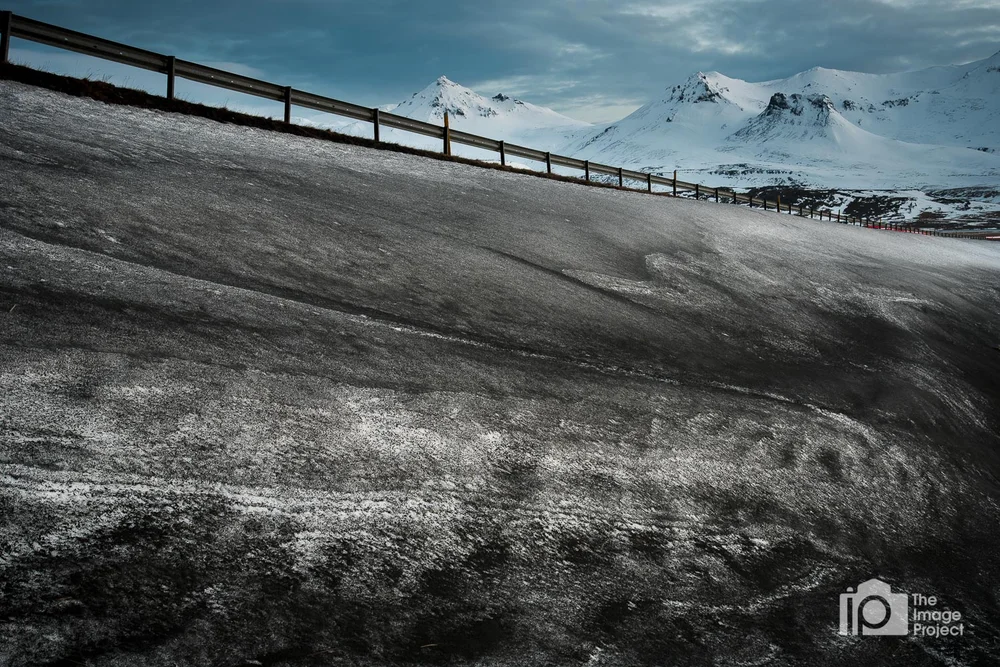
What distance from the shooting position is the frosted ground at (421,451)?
2.99 meters

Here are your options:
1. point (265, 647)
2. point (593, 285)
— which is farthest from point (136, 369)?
point (593, 285)

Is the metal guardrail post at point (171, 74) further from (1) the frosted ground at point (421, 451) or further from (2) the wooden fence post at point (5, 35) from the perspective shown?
(1) the frosted ground at point (421, 451)

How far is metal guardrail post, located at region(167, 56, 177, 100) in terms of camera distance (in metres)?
14.7

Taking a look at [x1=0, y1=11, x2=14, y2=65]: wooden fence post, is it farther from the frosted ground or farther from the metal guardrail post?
the frosted ground

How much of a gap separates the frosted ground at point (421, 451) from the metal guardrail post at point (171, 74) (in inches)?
244

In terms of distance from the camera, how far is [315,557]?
10.5ft

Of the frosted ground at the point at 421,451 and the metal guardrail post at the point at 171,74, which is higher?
the metal guardrail post at the point at 171,74

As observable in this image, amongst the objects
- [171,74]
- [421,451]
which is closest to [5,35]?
[171,74]

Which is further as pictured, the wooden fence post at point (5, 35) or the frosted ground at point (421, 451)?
the wooden fence post at point (5, 35)

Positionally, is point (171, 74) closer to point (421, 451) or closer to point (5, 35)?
point (5, 35)

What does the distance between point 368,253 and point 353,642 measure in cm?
544

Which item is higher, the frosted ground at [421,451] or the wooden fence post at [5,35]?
the wooden fence post at [5,35]

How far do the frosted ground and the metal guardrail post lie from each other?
619 centimetres

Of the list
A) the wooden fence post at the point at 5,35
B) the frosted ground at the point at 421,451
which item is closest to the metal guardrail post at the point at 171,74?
the wooden fence post at the point at 5,35
